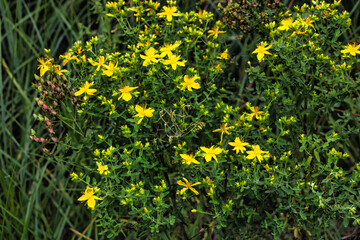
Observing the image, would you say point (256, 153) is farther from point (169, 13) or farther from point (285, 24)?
point (169, 13)

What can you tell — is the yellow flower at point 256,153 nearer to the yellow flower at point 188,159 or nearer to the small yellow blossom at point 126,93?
the yellow flower at point 188,159

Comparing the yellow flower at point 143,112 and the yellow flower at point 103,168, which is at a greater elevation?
the yellow flower at point 143,112

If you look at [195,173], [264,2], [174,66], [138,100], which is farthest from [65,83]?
[264,2]

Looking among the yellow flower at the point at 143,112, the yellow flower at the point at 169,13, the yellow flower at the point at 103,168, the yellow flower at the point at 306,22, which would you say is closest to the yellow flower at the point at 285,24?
the yellow flower at the point at 306,22

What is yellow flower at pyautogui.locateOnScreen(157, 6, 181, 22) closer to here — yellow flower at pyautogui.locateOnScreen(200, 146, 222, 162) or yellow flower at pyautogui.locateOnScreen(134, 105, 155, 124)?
yellow flower at pyautogui.locateOnScreen(134, 105, 155, 124)

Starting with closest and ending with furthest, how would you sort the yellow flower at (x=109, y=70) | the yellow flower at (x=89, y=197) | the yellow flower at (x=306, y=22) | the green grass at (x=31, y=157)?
the yellow flower at (x=89, y=197) < the yellow flower at (x=109, y=70) < the yellow flower at (x=306, y=22) < the green grass at (x=31, y=157)

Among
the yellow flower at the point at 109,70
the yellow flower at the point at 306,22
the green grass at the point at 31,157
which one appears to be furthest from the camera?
the green grass at the point at 31,157

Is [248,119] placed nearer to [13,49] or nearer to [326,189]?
[326,189]

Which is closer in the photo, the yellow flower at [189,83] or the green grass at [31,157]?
the yellow flower at [189,83]
